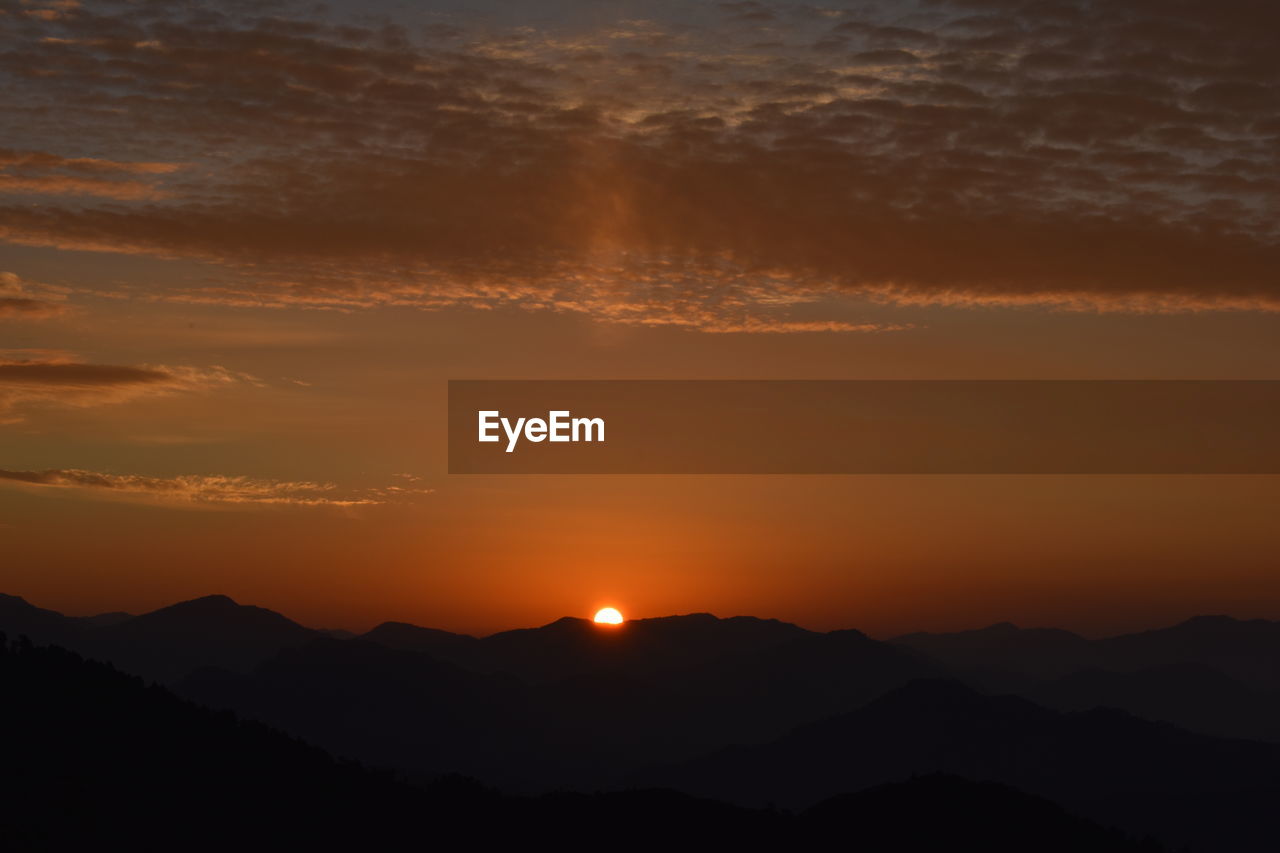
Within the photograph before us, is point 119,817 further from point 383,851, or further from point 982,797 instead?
point 982,797

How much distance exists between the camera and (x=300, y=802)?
4181 inches

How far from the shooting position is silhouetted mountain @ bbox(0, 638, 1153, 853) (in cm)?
9538

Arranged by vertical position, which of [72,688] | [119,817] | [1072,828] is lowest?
[1072,828]

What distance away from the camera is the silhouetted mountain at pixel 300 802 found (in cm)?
9538

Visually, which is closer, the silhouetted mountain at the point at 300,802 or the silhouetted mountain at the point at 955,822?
the silhouetted mountain at the point at 300,802

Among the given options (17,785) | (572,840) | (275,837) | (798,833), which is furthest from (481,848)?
(17,785)

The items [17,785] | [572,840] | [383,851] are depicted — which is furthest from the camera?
[572,840]

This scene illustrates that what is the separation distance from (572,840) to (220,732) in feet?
125

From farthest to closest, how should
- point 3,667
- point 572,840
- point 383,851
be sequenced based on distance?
1. point 3,667
2. point 572,840
3. point 383,851

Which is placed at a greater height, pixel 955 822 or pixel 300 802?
pixel 300 802

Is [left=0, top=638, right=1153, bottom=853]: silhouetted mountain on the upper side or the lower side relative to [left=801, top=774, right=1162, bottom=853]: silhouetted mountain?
upper

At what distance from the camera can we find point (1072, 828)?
113625 mm

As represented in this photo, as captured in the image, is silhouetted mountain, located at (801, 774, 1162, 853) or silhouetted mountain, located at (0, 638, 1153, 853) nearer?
silhouetted mountain, located at (0, 638, 1153, 853)

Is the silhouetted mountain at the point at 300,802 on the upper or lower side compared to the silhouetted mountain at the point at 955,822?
upper
